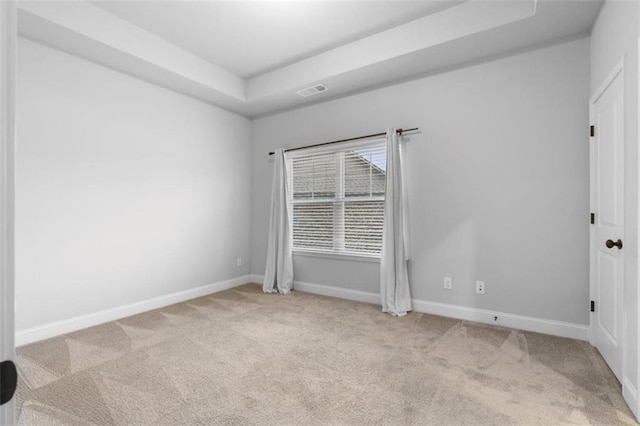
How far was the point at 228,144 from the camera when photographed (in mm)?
4852

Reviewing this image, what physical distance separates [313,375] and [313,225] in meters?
2.52

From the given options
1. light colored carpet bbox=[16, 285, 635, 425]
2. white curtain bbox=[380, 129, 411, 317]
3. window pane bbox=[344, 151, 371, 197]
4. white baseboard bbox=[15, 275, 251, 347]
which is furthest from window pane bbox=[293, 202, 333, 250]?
light colored carpet bbox=[16, 285, 635, 425]

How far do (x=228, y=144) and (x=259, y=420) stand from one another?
3864 millimetres

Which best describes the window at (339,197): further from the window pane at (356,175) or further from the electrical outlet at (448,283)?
the electrical outlet at (448,283)

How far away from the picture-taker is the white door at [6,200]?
18.4 inches

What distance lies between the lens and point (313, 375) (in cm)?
228

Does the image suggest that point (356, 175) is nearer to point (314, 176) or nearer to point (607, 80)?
point (314, 176)

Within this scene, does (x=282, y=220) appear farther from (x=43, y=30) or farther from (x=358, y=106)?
(x=43, y=30)

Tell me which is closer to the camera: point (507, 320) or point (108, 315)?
point (507, 320)

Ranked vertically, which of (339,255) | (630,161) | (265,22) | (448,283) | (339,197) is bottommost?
(448,283)

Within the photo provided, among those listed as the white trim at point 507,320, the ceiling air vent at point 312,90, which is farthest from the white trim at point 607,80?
the ceiling air vent at point 312,90

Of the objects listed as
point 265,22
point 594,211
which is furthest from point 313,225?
point 594,211

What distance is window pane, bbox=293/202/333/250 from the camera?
4465 mm

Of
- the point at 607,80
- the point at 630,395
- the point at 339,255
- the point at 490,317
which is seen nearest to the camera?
the point at 630,395
